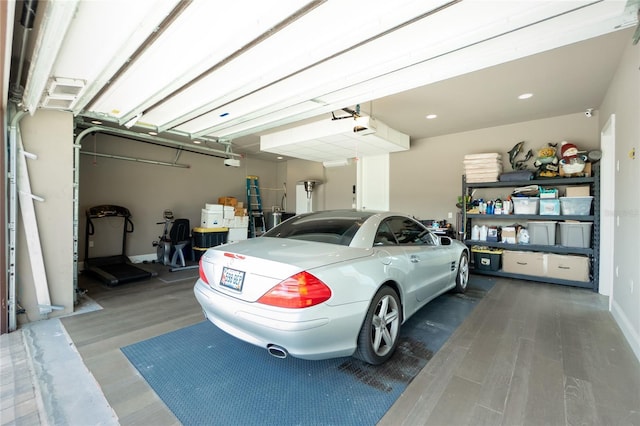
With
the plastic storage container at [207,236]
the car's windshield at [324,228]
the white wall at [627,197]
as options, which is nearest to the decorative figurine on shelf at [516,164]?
the white wall at [627,197]

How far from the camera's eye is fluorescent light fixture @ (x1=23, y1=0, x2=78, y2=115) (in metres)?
1.39

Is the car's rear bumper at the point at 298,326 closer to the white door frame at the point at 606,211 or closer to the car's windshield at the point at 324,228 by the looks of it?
the car's windshield at the point at 324,228

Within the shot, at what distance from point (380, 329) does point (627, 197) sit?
2.87 metres

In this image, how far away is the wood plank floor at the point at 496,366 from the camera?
1601 millimetres

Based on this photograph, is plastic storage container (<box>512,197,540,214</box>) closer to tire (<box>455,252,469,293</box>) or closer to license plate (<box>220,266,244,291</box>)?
tire (<box>455,252,469,293</box>)

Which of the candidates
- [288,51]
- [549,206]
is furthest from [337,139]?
[549,206]

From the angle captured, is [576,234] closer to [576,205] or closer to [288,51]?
[576,205]

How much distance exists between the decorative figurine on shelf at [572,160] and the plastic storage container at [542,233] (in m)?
0.85

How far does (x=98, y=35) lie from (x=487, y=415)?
10.9ft

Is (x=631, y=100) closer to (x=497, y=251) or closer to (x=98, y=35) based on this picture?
(x=497, y=251)

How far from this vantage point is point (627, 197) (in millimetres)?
2721

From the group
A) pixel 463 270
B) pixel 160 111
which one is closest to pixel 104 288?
pixel 160 111

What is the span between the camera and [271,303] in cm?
166

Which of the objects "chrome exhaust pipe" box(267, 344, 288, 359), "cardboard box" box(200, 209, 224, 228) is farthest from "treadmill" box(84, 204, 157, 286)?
"chrome exhaust pipe" box(267, 344, 288, 359)
